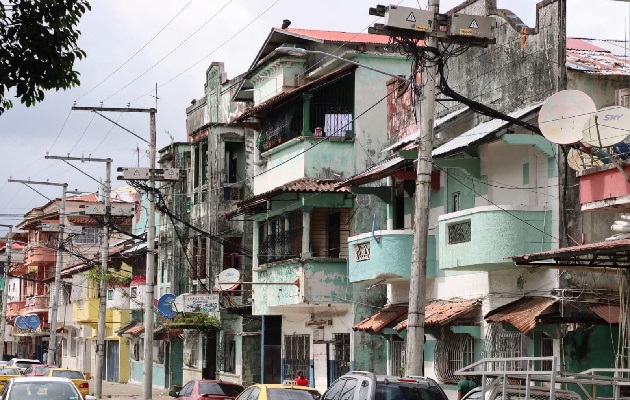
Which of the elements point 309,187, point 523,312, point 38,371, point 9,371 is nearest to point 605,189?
point 523,312

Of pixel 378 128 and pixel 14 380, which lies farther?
pixel 378 128

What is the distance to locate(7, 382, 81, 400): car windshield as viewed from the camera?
2508cm

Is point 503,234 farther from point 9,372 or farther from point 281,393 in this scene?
point 9,372

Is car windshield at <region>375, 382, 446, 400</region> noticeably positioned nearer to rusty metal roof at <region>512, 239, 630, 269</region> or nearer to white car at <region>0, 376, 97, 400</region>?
rusty metal roof at <region>512, 239, 630, 269</region>

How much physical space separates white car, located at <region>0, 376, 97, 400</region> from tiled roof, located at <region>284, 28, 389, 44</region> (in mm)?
16975

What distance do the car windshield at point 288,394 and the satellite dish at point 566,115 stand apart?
6906 millimetres

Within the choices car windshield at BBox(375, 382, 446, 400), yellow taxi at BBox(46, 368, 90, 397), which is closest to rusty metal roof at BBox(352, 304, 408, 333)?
car windshield at BBox(375, 382, 446, 400)

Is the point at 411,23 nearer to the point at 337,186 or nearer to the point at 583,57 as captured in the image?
the point at 583,57

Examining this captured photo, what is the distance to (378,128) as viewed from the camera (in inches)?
1487

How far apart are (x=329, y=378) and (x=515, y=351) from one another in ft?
38.8

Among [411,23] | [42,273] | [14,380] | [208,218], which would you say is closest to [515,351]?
[411,23]

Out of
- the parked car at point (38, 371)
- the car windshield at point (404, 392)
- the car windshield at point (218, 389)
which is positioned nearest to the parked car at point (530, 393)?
the car windshield at point (404, 392)

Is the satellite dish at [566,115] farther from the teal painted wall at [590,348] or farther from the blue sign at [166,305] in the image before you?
the blue sign at [166,305]

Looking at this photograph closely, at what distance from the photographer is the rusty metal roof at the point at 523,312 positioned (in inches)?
1000
